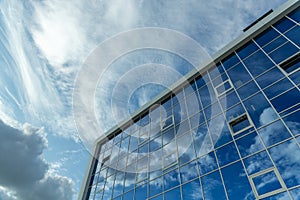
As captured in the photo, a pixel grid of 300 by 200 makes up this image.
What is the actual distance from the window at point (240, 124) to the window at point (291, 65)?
3.31 m

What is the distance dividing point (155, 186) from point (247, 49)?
11850 mm

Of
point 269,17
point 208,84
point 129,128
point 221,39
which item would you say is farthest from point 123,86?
point 269,17

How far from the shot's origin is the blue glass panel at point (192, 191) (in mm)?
10334

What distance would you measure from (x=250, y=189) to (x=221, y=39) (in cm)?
1108

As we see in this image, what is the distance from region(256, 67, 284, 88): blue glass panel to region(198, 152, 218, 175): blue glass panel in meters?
5.13

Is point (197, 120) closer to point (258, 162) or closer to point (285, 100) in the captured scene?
point (258, 162)

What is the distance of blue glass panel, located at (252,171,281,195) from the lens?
8.03 metres

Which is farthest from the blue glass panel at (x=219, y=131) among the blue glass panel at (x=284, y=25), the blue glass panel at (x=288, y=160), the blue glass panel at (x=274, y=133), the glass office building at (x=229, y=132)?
the blue glass panel at (x=284, y=25)

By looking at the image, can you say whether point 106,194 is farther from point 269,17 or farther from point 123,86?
point 269,17

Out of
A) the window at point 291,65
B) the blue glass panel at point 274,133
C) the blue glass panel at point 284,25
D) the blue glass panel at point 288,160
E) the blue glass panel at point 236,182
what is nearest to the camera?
the blue glass panel at point 288,160

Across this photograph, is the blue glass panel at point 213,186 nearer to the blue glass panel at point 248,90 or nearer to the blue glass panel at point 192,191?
the blue glass panel at point 192,191

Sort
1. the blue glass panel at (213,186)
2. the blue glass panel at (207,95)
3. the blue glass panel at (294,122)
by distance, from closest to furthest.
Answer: the blue glass panel at (294,122) → the blue glass panel at (213,186) → the blue glass panel at (207,95)

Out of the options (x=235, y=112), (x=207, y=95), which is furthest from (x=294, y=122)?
(x=207, y=95)

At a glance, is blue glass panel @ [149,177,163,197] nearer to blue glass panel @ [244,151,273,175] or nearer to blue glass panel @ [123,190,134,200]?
blue glass panel @ [123,190,134,200]
